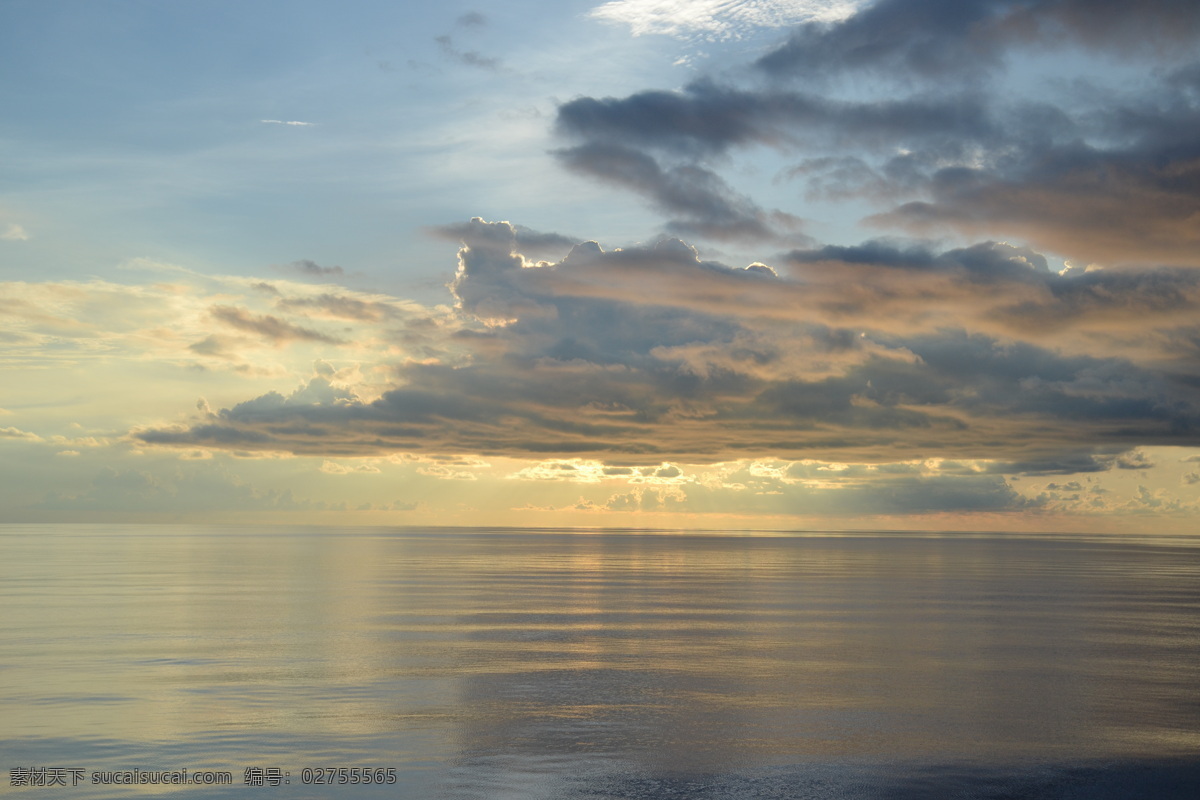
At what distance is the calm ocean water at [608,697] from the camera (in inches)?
963

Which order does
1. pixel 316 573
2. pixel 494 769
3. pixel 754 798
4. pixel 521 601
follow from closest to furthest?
1. pixel 754 798
2. pixel 494 769
3. pixel 521 601
4. pixel 316 573

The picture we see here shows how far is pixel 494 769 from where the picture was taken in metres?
→ 24.6

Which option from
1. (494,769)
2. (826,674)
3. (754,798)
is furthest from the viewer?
(826,674)

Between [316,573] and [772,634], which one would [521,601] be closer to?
[772,634]

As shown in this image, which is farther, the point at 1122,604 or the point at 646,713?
the point at 1122,604

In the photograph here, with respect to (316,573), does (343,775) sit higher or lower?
higher

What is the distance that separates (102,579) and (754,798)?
87.4m

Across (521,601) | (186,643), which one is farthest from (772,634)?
(186,643)

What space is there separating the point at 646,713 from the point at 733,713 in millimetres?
2987

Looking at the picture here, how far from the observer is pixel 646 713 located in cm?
3086

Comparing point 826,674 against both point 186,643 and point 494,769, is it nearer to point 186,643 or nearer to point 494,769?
point 494,769

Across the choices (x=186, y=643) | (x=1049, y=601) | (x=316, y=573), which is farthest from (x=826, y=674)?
(x=316, y=573)

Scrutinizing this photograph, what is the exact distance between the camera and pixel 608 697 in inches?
1314

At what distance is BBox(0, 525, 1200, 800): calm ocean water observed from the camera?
80.2 feet
